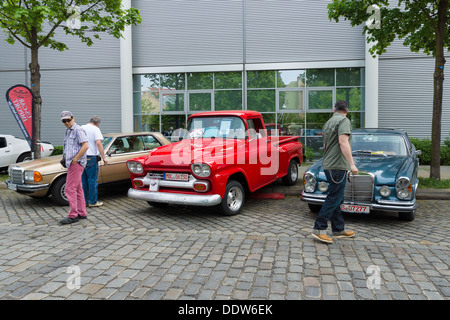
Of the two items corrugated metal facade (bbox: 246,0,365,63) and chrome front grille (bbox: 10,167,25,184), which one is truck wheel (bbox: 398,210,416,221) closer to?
chrome front grille (bbox: 10,167,25,184)

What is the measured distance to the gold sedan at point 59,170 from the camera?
7.02 metres

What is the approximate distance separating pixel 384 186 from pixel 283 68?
1112cm

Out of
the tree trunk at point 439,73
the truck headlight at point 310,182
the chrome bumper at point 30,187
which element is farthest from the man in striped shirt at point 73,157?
the tree trunk at point 439,73

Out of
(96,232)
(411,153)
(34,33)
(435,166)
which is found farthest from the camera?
(34,33)

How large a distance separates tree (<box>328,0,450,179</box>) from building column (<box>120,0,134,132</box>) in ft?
32.5

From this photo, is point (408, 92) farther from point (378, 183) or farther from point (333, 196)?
point (333, 196)

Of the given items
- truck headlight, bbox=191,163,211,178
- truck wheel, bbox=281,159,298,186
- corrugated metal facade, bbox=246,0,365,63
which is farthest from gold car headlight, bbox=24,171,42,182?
Answer: corrugated metal facade, bbox=246,0,365,63

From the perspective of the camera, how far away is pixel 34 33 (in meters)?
9.77

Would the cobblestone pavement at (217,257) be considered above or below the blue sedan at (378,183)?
below

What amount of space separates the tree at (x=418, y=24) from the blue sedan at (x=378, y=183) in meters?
2.81

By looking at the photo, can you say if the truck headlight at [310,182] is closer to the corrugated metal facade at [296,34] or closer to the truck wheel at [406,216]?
the truck wheel at [406,216]

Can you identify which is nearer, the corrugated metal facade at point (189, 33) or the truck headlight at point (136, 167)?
the truck headlight at point (136, 167)

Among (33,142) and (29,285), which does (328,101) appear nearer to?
(33,142)

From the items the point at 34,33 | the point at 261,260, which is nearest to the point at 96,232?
the point at 261,260
